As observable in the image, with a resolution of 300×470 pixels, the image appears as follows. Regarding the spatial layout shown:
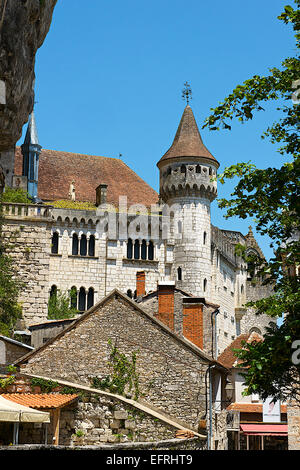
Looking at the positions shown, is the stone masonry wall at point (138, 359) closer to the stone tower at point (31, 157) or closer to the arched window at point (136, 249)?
the arched window at point (136, 249)

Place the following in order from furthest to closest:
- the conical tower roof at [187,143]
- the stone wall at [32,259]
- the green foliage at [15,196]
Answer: the conical tower roof at [187,143] → the green foliage at [15,196] → the stone wall at [32,259]

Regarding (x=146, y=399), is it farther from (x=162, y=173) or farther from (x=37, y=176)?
(x=37, y=176)

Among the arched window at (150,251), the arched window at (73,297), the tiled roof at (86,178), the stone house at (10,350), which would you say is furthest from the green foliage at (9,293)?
the tiled roof at (86,178)

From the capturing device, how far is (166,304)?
71.3 ft

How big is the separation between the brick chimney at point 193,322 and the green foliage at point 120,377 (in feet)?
11.2

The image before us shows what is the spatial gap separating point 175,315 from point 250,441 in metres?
11.1

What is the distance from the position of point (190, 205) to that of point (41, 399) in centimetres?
3619

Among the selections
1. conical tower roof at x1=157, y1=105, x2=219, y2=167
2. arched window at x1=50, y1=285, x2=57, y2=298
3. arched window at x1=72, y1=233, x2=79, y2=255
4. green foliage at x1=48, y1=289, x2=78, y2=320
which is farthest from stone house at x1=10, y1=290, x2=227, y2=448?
conical tower roof at x1=157, y1=105, x2=219, y2=167

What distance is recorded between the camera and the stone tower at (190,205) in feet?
167

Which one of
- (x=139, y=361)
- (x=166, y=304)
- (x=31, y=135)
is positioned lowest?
(x=139, y=361)

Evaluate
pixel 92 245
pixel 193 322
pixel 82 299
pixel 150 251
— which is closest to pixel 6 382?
pixel 193 322

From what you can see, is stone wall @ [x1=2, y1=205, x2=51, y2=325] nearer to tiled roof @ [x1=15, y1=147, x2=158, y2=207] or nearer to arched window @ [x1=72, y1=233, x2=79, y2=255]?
arched window @ [x1=72, y1=233, x2=79, y2=255]

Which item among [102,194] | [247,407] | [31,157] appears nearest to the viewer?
[247,407]

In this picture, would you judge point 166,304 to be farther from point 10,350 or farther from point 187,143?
point 187,143
